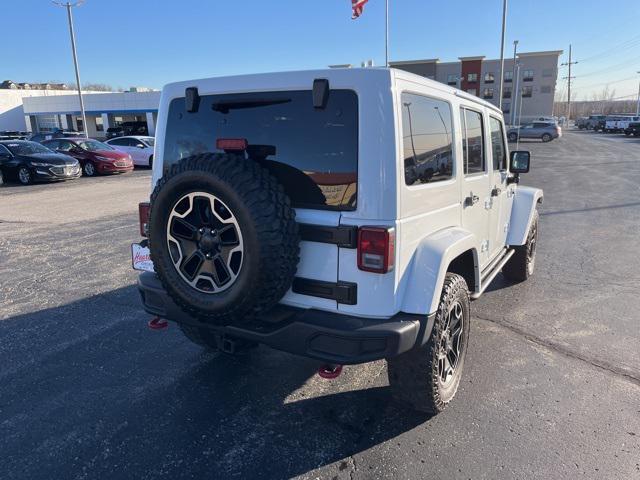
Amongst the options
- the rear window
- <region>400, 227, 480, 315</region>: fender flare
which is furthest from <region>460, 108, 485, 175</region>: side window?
the rear window

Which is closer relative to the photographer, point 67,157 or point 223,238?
point 223,238

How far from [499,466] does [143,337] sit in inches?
121

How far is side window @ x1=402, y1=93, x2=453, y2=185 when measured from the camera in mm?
2527

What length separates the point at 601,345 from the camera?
3.91 metres

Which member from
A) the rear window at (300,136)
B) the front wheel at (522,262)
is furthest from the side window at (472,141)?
the front wheel at (522,262)

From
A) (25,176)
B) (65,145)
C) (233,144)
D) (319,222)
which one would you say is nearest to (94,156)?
(65,145)

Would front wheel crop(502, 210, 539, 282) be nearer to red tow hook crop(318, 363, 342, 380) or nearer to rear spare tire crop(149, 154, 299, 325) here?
red tow hook crop(318, 363, 342, 380)

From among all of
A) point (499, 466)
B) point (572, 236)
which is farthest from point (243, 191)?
point (572, 236)

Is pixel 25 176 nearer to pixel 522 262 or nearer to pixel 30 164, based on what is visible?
pixel 30 164

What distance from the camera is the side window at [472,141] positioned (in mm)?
3342

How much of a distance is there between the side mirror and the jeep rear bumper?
2743 mm

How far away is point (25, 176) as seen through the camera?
51.3 feet

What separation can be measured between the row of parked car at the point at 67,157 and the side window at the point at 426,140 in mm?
16430

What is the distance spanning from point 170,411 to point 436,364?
69.4 inches
